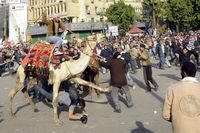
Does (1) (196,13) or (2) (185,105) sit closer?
(2) (185,105)

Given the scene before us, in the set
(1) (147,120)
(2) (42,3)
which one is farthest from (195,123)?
(2) (42,3)

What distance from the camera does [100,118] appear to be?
12.2 metres

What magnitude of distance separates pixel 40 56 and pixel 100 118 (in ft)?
8.35

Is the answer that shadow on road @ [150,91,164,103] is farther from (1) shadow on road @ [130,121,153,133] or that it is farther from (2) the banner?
(2) the banner

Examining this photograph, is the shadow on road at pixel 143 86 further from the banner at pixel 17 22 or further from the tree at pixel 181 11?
the banner at pixel 17 22

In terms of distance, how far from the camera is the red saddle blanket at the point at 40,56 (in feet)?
41.6

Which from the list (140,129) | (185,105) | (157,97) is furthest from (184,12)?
(185,105)

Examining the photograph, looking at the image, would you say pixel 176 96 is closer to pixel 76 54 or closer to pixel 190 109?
Result: pixel 190 109

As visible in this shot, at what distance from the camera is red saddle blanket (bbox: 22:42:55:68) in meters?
12.7

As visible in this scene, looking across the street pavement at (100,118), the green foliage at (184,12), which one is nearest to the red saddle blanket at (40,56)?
the street pavement at (100,118)

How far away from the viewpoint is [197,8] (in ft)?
234

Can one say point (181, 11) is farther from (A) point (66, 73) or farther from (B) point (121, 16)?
(A) point (66, 73)

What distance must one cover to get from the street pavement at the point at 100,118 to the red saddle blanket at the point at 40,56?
5.16ft

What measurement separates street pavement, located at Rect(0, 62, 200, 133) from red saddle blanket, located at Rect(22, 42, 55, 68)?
5.16 feet
